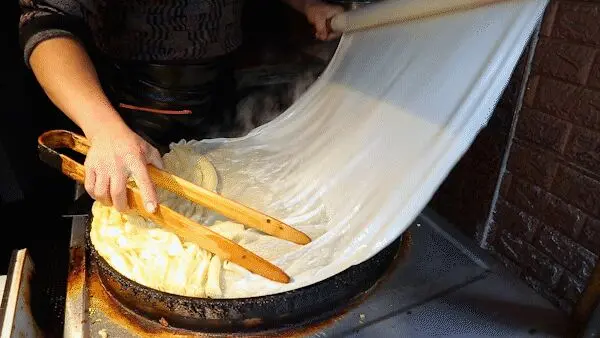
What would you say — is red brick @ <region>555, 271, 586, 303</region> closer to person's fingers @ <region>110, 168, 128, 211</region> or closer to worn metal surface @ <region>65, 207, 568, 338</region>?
worn metal surface @ <region>65, 207, 568, 338</region>

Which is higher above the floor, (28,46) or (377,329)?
(28,46)

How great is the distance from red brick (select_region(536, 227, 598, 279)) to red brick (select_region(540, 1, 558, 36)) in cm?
62

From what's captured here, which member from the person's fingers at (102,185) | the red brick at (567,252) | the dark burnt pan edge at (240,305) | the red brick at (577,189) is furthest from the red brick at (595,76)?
the person's fingers at (102,185)

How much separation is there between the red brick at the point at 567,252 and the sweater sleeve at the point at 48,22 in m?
1.59

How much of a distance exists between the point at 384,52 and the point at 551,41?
49 cm

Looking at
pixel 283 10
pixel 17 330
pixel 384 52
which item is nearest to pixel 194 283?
pixel 17 330

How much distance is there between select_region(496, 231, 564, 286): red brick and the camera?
59.5 inches

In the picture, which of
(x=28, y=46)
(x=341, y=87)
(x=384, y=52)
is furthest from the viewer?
(x=341, y=87)

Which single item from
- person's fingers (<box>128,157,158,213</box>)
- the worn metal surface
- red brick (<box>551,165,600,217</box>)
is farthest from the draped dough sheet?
red brick (<box>551,165,600,217</box>)

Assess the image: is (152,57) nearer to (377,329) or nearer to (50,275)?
(50,275)

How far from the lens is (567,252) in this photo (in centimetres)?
144

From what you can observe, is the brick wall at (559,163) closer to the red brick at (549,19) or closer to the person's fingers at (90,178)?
the red brick at (549,19)

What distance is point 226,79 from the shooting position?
192 centimetres

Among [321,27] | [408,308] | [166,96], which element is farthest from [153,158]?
[321,27]
